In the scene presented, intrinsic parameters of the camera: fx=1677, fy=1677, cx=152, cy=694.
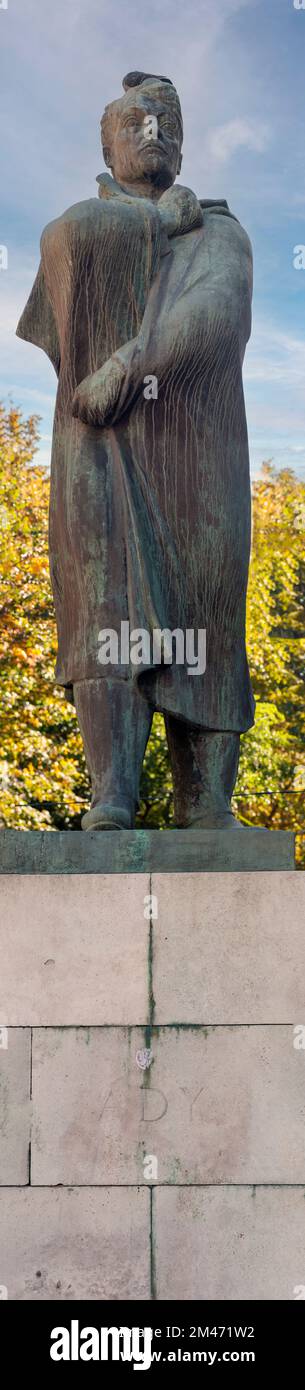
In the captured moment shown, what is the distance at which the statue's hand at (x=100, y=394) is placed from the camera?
264 inches

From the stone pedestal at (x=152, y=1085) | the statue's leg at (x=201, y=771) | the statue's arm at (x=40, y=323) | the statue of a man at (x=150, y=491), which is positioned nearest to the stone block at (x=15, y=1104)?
the stone pedestal at (x=152, y=1085)

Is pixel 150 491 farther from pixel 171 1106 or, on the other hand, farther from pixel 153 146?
pixel 171 1106

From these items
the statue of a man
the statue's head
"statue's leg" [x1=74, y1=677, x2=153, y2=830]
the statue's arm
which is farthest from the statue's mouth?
"statue's leg" [x1=74, y1=677, x2=153, y2=830]

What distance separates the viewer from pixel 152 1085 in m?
5.76

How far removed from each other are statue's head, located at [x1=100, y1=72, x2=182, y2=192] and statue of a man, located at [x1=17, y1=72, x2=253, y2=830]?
0.31 m

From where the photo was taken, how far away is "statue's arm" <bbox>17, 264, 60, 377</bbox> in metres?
7.35

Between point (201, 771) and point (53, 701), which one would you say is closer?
point (201, 771)

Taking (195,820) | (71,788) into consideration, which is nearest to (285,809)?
(71,788)

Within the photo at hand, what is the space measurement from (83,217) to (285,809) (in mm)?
19464

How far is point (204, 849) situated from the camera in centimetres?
621

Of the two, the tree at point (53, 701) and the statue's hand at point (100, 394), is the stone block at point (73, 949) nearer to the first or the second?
the statue's hand at point (100, 394)

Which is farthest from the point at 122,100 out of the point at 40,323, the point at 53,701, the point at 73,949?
the point at 53,701

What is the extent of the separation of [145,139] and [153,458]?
4.95ft

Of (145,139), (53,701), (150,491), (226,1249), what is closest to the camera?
(226,1249)
